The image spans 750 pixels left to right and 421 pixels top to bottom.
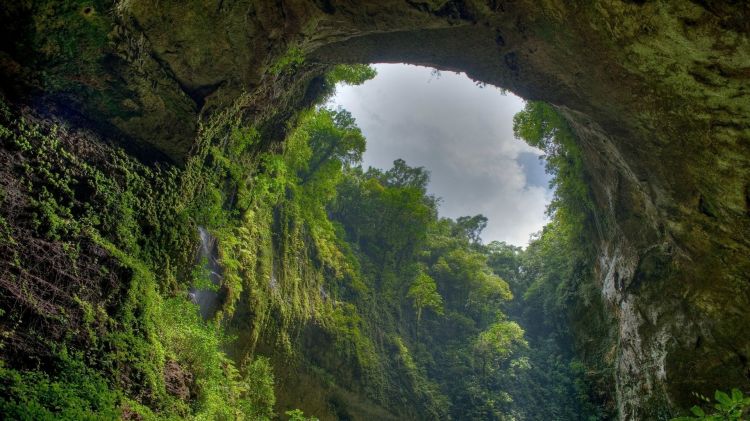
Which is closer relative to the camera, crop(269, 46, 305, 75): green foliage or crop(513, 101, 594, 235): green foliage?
crop(269, 46, 305, 75): green foliage

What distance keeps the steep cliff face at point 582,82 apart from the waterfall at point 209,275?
7.19ft

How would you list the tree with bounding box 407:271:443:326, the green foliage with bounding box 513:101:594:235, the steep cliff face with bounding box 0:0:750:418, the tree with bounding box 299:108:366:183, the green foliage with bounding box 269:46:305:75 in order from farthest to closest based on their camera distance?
the tree with bounding box 407:271:443:326 < the tree with bounding box 299:108:366:183 < the green foliage with bounding box 513:101:594:235 < the green foliage with bounding box 269:46:305:75 < the steep cliff face with bounding box 0:0:750:418

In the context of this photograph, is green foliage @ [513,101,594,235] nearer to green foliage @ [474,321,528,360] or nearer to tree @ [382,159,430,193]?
green foliage @ [474,321,528,360]

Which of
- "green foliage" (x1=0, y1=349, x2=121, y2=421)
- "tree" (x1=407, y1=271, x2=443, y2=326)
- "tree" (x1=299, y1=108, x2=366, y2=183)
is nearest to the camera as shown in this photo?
"green foliage" (x1=0, y1=349, x2=121, y2=421)

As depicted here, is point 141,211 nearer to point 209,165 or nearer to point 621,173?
point 209,165

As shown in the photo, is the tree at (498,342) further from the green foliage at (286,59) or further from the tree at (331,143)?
the green foliage at (286,59)

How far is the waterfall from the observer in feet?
29.4

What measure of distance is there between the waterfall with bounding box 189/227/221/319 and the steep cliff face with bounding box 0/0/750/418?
2.19m

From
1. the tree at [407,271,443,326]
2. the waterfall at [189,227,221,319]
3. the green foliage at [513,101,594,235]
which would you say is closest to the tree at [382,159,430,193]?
the tree at [407,271,443,326]

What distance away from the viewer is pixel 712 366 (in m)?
8.90

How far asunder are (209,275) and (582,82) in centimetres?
944

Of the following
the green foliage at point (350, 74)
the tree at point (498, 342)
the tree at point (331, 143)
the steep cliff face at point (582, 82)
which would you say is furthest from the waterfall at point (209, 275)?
the tree at point (498, 342)

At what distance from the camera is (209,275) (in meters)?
9.19

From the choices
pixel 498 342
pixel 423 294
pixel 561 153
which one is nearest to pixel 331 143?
pixel 561 153
